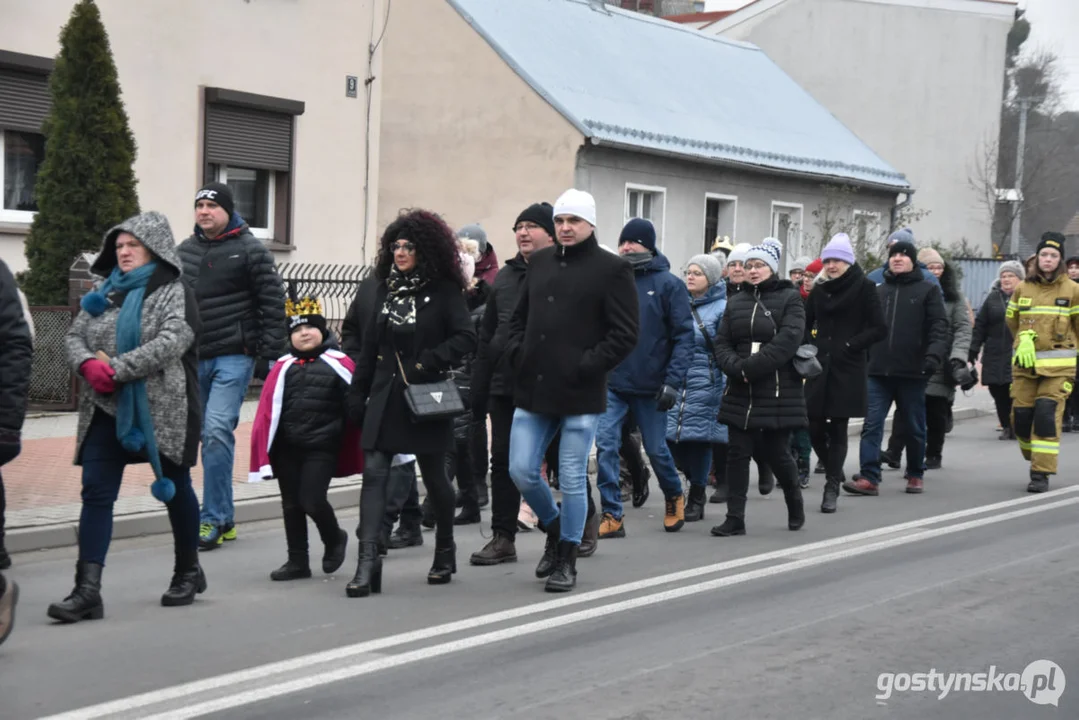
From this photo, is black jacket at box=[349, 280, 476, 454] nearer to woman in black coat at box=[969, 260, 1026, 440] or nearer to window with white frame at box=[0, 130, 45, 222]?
window with white frame at box=[0, 130, 45, 222]

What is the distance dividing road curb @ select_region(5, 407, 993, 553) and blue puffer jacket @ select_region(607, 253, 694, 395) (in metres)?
2.42

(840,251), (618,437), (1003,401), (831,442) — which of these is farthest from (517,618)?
(1003,401)

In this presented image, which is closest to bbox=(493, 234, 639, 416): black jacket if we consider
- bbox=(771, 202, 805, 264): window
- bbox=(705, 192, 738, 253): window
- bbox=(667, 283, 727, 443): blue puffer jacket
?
bbox=(667, 283, 727, 443): blue puffer jacket

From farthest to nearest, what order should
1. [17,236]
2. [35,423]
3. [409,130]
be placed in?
[409,130] → [17,236] → [35,423]

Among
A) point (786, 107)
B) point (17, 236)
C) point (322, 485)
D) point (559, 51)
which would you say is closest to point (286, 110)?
point (17, 236)

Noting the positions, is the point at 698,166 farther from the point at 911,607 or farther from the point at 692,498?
the point at 911,607

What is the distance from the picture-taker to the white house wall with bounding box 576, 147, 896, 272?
23156mm

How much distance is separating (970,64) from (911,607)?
35.8 meters

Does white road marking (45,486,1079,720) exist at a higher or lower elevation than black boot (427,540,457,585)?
lower

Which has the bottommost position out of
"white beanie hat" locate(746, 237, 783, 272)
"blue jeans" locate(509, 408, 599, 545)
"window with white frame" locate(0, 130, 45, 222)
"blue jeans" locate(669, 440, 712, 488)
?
"blue jeans" locate(669, 440, 712, 488)

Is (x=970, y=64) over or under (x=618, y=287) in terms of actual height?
over

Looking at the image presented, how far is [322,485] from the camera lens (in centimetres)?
765

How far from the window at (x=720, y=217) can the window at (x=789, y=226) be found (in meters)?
1.61

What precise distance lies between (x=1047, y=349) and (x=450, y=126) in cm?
1414
